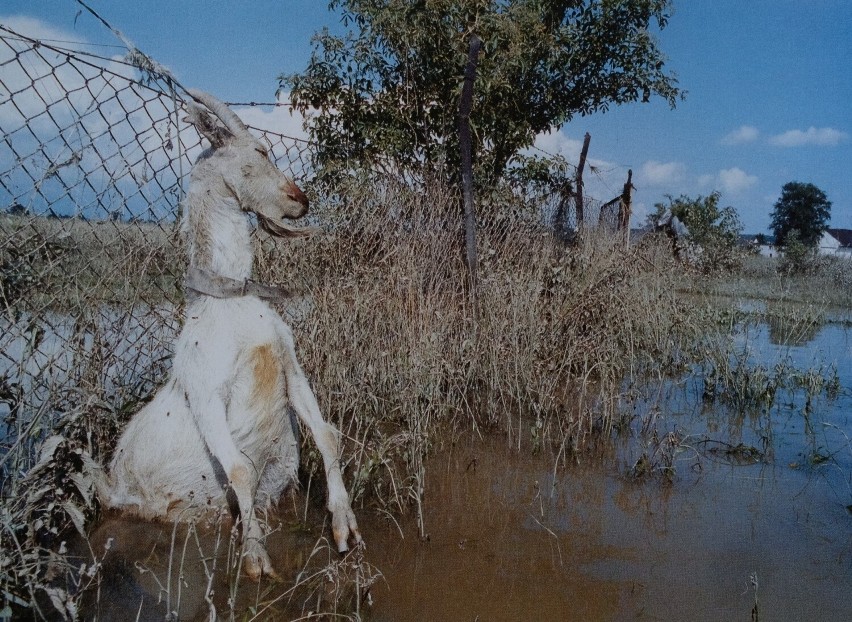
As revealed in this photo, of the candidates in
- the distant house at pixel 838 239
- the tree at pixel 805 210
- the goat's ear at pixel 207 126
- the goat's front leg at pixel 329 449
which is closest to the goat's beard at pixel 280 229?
the goat's ear at pixel 207 126

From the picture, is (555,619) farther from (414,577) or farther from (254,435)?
(254,435)

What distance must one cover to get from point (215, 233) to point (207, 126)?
0.47 meters

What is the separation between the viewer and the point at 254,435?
9.68ft

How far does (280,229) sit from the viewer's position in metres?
2.99

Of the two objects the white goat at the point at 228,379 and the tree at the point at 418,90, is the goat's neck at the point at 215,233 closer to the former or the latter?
the white goat at the point at 228,379

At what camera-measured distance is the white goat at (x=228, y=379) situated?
278 centimetres

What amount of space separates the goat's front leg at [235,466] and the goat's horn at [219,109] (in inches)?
48.7

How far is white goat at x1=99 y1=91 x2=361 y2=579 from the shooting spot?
2775 mm

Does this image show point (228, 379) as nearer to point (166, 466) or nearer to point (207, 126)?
point (166, 466)

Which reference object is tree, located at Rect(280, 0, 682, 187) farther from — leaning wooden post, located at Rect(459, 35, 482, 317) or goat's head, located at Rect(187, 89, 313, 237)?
goat's head, located at Rect(187, 89, 313, 237)

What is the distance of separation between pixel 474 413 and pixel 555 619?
2859 mm

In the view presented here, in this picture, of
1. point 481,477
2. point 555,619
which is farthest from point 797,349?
point 555,619

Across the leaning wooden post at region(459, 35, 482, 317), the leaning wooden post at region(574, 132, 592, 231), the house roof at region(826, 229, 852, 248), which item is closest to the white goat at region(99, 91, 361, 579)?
the leaning wooden post at region(459, 35, 482, 317)

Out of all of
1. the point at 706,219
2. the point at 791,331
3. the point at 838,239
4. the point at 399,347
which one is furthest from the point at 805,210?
the point at 399,347
